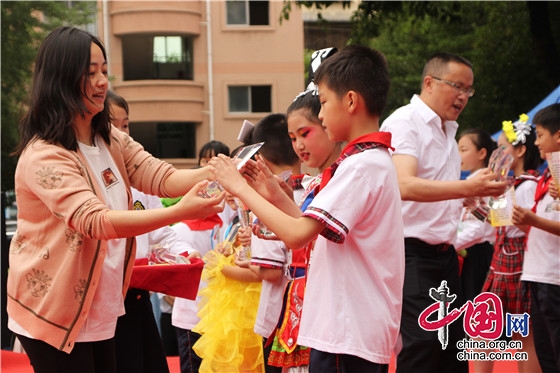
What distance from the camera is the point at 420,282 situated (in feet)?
13.0

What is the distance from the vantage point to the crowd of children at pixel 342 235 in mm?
2586

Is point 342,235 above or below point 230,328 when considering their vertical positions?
above

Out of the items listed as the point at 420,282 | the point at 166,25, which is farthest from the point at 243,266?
the point at 166,25

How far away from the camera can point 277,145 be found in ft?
13.2

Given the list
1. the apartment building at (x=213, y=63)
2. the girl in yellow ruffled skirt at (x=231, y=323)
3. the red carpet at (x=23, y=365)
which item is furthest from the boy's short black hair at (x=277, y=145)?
the apartment building at (x=213, y=63)

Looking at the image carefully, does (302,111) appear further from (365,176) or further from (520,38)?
(520,38)

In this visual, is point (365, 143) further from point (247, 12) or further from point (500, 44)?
point (247, 12)

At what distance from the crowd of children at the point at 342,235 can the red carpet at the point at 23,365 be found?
707mm

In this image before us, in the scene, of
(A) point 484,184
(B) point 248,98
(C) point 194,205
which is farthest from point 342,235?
(B) point 248,98

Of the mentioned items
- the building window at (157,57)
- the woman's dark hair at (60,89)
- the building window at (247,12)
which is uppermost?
the building window at (247,12)

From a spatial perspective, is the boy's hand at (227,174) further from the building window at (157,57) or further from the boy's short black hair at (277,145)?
the building window at (157,57)

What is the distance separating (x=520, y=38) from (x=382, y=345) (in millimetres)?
11575

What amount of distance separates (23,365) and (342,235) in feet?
14.3

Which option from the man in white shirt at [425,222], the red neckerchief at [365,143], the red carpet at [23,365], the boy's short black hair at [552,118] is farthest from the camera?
the red carpet at [23,365]
